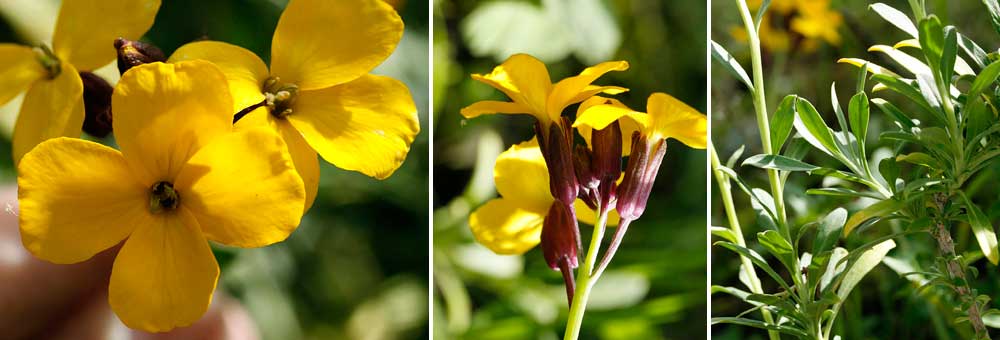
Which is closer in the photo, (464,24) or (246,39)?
(246,39)

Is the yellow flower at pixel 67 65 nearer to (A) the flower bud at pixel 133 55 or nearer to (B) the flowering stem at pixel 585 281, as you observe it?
(A) the flower bud at pixel 133 55

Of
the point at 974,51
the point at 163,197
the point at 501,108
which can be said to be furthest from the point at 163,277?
the point at 974,51

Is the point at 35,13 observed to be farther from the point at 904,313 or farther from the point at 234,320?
the point at 904,313

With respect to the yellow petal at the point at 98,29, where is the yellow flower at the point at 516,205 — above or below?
below

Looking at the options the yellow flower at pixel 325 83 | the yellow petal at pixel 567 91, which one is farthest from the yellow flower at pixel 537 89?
the yellow flower at pixel 325 83

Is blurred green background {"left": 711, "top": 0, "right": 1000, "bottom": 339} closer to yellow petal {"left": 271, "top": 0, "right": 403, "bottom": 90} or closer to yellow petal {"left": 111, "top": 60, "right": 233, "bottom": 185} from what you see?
yellow petal {"left": 271, "top": 0, "right": 403, "bottom": 90}

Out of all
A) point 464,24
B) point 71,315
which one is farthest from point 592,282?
point 71,315
